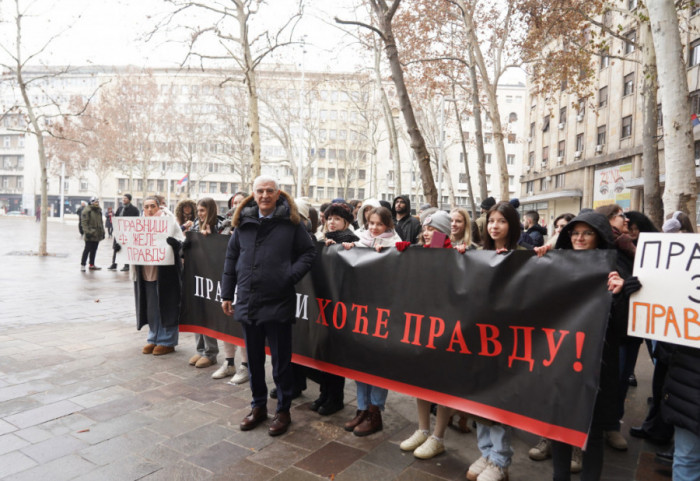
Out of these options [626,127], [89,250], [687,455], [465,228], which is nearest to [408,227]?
[465,228]

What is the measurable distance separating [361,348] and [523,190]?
135ft

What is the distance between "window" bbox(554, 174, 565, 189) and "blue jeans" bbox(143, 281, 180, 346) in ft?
107

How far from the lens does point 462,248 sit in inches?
127

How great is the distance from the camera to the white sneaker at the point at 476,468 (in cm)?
313

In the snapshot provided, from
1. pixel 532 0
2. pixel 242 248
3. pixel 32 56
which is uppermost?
pixel 532 0

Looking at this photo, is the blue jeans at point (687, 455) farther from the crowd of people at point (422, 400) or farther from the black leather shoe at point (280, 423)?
the black leather shoe at point (280, 423)

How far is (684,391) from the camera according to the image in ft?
8.29

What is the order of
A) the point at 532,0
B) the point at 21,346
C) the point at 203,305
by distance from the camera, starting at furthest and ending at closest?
the point at 532,0 < the point at 21,346 < the point at 203,305

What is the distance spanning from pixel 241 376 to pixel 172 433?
1.20 m

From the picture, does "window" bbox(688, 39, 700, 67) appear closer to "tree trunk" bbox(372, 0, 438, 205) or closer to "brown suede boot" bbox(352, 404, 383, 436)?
"tree trunk" bbox(372, 0, 438, 205)

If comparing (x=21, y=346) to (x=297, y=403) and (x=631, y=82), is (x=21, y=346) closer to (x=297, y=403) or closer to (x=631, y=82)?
(x=297, y=403)

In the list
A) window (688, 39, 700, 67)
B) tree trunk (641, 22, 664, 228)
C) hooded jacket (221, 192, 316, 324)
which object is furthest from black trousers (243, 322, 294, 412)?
window (688, 39, 700, 67)

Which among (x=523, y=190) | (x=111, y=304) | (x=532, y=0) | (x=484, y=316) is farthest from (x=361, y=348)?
(x=523, y=190)

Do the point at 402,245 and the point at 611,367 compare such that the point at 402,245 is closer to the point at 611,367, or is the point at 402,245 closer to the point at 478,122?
the point at 611,367
